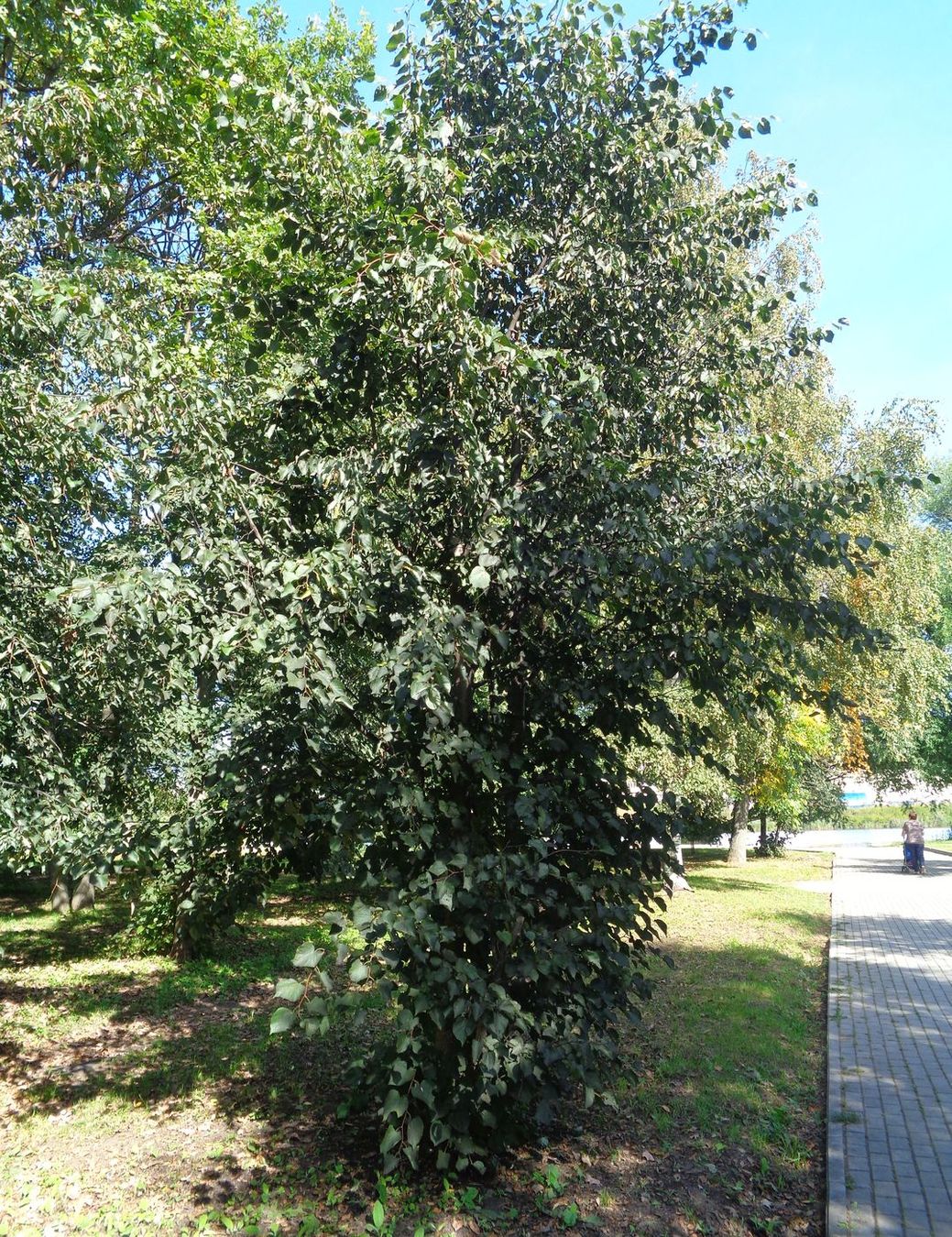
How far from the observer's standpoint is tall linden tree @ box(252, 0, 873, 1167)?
13.4ft

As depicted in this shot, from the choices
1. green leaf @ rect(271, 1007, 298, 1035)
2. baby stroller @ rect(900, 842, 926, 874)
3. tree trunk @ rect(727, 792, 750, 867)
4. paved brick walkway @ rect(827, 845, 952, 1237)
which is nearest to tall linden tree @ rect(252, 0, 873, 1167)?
green leaf @ rect(271, 1007, 298, 1035)

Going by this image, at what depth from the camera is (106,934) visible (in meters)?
12.3

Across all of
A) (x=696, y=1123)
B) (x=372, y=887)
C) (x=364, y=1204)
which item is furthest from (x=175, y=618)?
(x=696, y=1123)

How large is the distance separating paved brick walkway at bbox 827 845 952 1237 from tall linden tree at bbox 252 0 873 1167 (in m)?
1.46

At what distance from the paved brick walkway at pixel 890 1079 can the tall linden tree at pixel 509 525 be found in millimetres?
1461

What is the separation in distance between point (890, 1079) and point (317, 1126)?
4.09 meters

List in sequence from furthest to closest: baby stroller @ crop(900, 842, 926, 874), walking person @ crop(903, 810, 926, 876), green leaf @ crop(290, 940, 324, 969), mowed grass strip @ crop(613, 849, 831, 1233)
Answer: baby stroller @ crop(900, 842, 926, 874) → walking person @ crop(903, 810, 926, 876) → mowed grass strip @ crop(613, 849, 831, 1233) → green leaf @ crop(290, 940, 324, 969)

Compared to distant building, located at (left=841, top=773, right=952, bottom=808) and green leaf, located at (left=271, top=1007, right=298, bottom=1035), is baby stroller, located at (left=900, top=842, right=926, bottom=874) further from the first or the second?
green leaf, located at (left=271, top=1007, right=298, bottom=1035)

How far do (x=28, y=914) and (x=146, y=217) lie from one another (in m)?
11.6

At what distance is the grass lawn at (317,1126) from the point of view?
438 cm

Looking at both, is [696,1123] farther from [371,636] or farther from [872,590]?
[872,590]

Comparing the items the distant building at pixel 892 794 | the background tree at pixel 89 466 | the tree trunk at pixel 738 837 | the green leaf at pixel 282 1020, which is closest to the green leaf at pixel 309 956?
the green leaf at pixel 282 1020

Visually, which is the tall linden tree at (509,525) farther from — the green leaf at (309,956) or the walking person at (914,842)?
the walking person at (914,842)

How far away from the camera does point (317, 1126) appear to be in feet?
17.9
